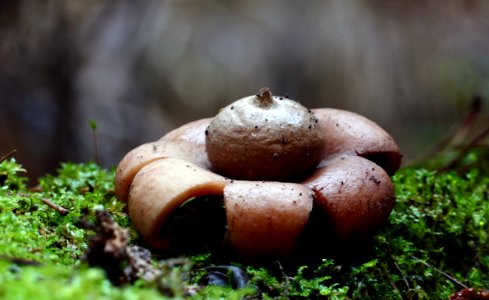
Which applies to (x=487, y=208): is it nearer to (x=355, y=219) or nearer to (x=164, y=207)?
(x=355, y=219)

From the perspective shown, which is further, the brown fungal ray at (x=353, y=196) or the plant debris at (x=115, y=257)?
the brown fungal ray at (x=353, y=196)

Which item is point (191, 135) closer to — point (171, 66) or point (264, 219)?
point (264, 219)

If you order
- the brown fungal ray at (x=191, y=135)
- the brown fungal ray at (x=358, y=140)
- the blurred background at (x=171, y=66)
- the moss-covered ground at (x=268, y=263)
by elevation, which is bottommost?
the moss-covered ground at (x=268, y=263)

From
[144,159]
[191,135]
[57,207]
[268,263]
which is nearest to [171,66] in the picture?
[191,135]

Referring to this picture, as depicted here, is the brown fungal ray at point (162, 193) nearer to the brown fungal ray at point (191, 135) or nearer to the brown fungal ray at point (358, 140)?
the brown fungal ray at point (191, 135)

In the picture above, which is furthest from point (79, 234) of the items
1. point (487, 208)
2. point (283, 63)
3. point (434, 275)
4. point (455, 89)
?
point (455, 89)

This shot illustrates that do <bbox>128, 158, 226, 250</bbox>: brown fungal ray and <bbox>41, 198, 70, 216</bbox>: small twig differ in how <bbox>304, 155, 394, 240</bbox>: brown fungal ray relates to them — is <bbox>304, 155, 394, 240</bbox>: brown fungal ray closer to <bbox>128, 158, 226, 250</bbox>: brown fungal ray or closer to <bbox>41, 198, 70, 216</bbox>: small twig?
<bbox>128, 158, 226, 250</bbox>: brown fungal ray

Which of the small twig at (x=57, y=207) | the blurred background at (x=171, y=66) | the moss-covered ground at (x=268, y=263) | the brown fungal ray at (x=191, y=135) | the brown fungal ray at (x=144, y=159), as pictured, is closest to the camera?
the moss-covered ground at (x=268, y=263)

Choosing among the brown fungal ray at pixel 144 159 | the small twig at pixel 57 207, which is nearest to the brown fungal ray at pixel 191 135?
the brown fungal ray at pixel 144 159
